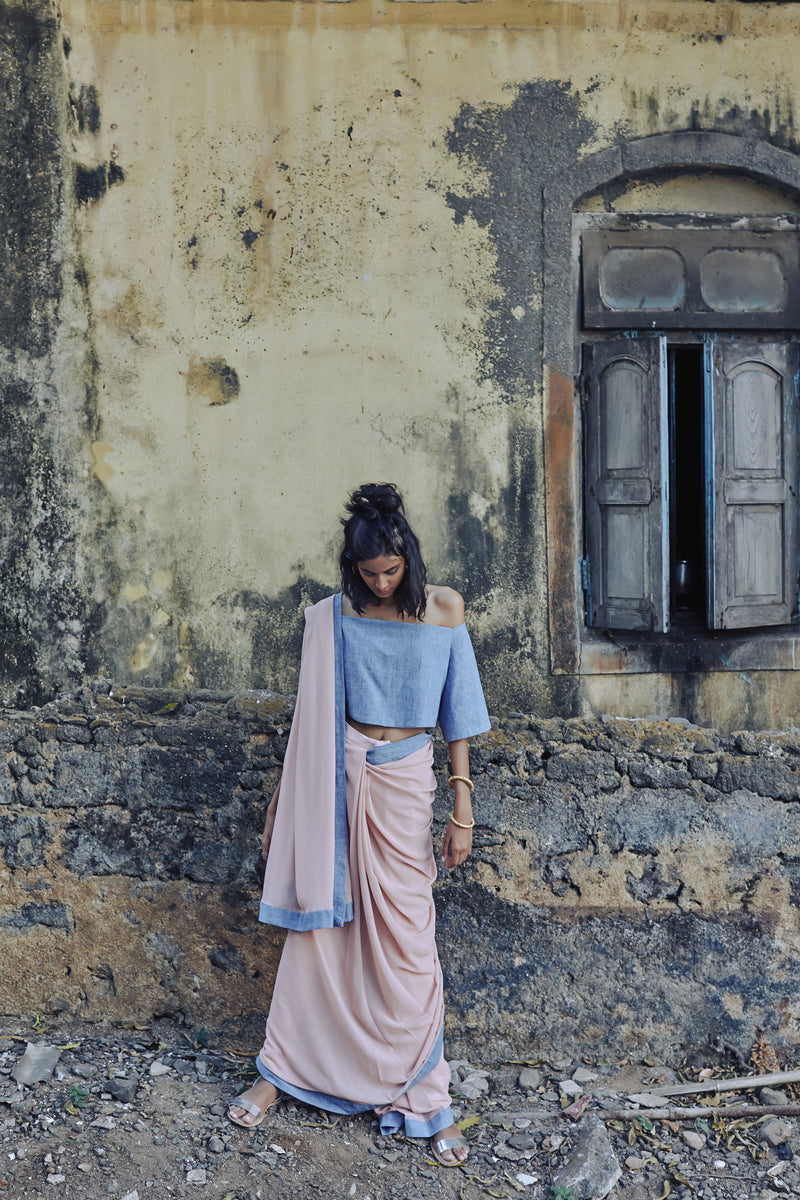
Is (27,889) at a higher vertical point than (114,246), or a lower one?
lower

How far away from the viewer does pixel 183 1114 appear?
10.0 ft

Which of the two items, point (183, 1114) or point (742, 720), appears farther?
point (742, 720)

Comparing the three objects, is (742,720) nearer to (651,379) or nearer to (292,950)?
(651,379)

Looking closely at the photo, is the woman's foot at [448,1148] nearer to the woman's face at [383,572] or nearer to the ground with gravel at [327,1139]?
the ground with gravel at [327,1139]

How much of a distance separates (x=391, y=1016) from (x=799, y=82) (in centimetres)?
354

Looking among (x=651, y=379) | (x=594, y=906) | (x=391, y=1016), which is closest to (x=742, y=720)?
(x=594, y=906)

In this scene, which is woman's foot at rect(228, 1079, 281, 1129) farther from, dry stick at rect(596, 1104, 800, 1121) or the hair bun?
the hair bun

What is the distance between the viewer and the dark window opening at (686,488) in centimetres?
378

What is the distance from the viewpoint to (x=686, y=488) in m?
3.96

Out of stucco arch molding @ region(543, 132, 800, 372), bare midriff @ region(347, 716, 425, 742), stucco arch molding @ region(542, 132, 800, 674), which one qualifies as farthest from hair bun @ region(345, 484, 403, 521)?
stucco arch molding @ region(543, 132, 800, 372)

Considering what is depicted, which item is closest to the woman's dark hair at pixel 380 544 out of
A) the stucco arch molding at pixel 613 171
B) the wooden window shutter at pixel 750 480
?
the stucco arch molding at pixel 613 171

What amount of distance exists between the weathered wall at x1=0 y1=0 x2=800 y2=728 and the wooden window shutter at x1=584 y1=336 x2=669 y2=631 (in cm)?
20

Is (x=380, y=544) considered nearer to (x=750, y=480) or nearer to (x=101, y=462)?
(x=101, y=462)

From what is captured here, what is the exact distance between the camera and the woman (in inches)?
115
